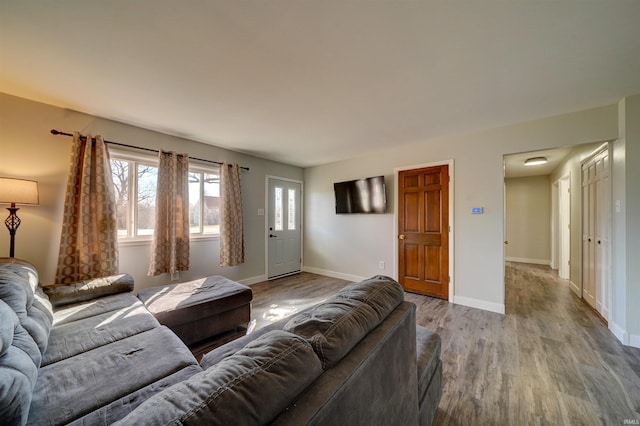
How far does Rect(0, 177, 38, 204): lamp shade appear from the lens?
6.79ft

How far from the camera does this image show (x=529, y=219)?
6242mm

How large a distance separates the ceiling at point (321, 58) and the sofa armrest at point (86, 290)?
185cm

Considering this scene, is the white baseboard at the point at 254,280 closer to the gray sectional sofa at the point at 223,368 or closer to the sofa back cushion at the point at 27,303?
the gray sectional sofa at the point at 223,368

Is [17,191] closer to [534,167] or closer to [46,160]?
[46,160]

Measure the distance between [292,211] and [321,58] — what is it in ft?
12.1

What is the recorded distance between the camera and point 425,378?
131 cm

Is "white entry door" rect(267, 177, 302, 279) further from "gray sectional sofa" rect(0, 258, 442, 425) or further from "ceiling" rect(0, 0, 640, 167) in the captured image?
"gray sectional sofa" rect(0, 258, 442, 425)

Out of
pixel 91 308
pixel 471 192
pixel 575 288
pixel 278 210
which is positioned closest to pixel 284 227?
pixel 278 210

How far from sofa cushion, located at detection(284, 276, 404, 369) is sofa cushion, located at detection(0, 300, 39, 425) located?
0.94m

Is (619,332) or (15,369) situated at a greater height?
(15,369)

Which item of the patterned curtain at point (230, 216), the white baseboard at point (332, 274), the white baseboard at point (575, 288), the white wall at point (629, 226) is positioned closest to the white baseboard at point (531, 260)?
the white baseboard at point (575, 288)

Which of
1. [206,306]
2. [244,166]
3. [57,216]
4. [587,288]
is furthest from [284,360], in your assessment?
[587,288]

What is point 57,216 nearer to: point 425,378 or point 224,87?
point 224,87

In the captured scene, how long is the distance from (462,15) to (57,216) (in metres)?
4.14
